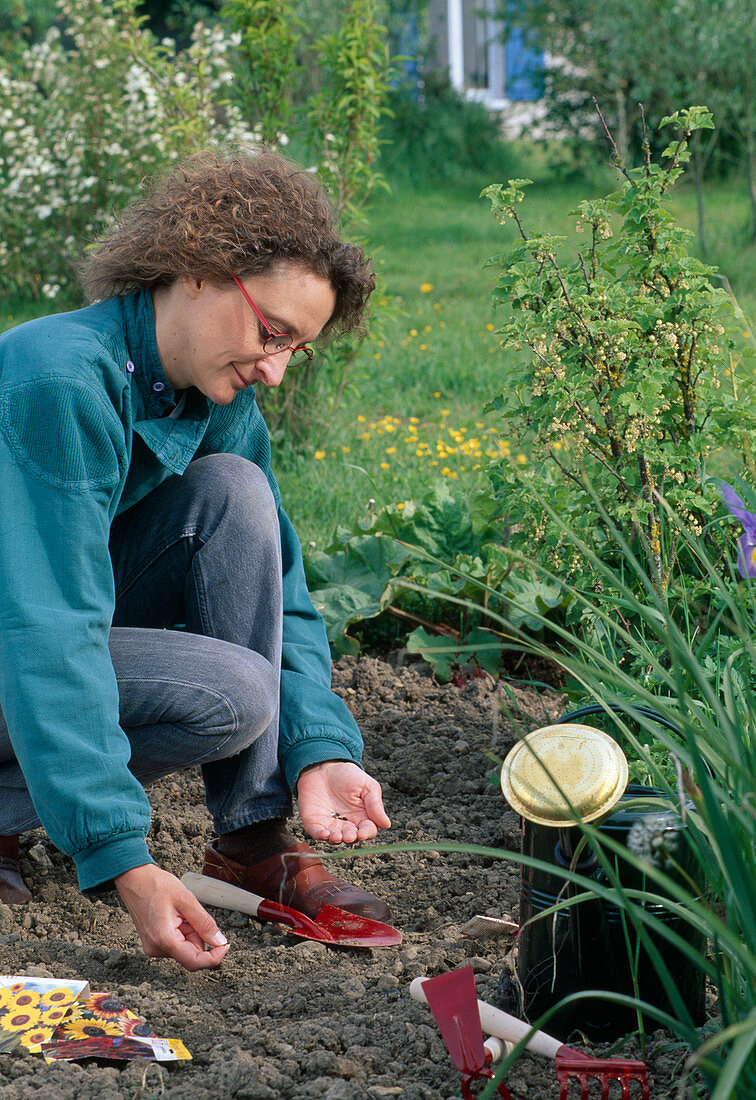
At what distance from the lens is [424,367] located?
5543mm

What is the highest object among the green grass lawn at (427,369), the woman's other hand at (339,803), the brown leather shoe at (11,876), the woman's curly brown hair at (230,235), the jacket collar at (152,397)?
the woman's curly brown hair at (230,235)

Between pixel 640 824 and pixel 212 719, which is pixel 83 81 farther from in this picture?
pixel 640 824

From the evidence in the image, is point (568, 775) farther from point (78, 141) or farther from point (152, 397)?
point (78, 141)

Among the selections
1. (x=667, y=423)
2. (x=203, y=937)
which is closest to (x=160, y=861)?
(x=203, y=937)

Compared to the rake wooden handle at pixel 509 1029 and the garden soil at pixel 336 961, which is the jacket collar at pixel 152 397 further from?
the rake wooden handle at pixel 509 1029

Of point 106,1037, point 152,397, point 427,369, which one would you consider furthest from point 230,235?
point 427,369

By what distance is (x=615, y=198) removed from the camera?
7.02 feet

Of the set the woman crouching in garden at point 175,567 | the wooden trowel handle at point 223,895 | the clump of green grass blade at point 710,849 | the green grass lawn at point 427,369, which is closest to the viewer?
the clump of green grass blade at point 710,849

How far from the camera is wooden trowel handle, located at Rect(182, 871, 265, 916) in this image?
189 centimetres

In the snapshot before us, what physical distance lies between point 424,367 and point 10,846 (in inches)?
155

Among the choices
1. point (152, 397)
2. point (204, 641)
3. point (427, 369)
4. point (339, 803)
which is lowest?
point (427, 369)

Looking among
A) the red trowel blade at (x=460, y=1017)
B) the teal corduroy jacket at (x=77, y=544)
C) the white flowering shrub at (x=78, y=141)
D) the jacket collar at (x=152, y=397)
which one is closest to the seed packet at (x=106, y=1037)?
the teal corduroy jacket at (x=77, y=544)

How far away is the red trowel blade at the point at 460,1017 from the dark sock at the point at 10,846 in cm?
94

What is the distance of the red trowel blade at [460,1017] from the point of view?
1.33 meters
